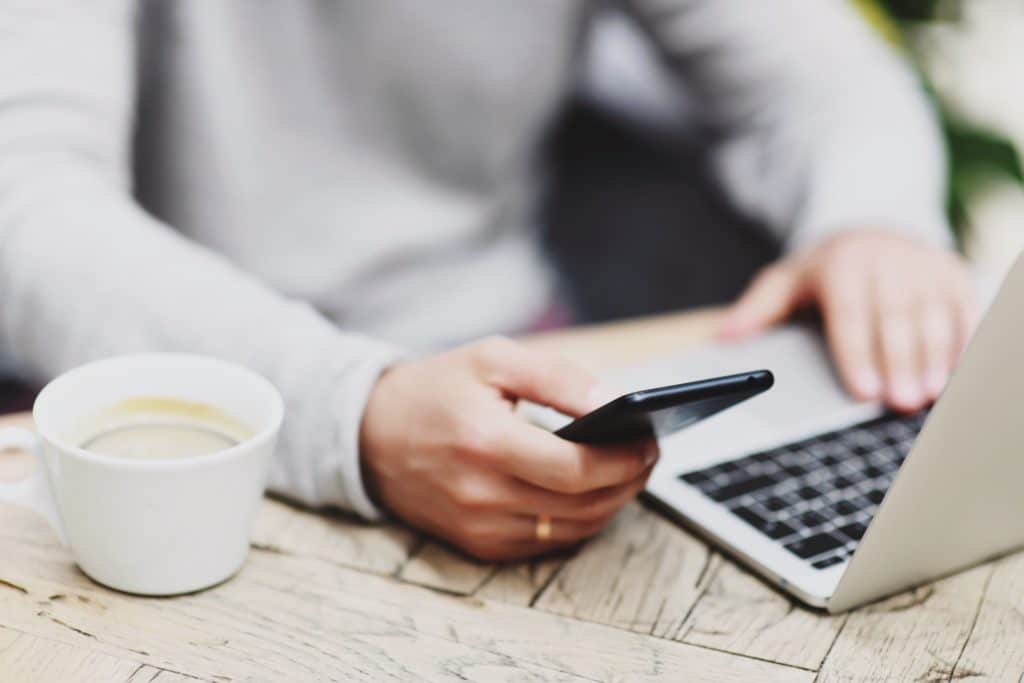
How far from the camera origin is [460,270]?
3.86ft

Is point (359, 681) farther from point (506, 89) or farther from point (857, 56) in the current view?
point (857, 56)

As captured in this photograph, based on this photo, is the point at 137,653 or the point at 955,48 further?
the point at 955,48

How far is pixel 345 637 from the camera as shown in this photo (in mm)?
494

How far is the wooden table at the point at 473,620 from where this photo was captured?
1.55ft

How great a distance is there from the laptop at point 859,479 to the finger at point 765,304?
12 centimetres

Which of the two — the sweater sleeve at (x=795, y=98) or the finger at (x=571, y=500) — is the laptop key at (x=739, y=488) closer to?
the finger at (x=571, y=500)

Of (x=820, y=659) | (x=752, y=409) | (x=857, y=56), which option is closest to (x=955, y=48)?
(x=857, y=56)

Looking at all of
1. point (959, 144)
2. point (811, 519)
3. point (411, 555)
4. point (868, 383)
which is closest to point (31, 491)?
point (411, 555)

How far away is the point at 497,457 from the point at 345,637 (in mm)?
120

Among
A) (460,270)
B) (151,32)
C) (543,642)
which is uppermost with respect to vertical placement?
(151,32)

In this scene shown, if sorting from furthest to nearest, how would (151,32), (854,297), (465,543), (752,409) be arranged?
1. (151,32)
2. (854,297)
3. (752,409)
4. (465,543)

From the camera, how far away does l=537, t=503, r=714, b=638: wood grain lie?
529 mm

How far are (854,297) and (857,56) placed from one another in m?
0.46

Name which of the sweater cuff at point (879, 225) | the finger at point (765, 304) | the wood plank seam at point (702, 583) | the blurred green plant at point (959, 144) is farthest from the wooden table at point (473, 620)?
the blurred green plant at point (959, 144)
